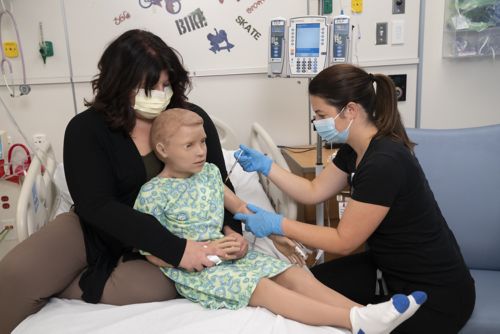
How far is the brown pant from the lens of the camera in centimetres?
138

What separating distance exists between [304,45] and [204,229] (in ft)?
3.79

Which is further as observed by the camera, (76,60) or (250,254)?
(76,60)

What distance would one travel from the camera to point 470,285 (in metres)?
1.46

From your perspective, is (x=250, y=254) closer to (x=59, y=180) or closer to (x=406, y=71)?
(x=59, y=180)

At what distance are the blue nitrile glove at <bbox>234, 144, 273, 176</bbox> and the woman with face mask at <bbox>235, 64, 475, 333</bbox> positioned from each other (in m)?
0.37

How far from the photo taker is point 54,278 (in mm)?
1438

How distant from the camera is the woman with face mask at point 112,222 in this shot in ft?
4.67

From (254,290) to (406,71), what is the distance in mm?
2098

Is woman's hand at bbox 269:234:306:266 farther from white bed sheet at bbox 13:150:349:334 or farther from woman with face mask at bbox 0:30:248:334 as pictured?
white bed sheet at bbox 13:150:349:334

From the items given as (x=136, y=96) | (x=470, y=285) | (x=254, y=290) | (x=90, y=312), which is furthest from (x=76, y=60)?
(x=470, y=285)

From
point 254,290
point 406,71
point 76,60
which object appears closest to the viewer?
point 254,290

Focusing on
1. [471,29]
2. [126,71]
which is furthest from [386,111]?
[471,29]

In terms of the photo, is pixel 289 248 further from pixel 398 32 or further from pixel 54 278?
pixel 398 32

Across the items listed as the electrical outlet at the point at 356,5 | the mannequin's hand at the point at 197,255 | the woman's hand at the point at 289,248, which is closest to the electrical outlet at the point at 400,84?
the electrical outlet at the point at 356,5
